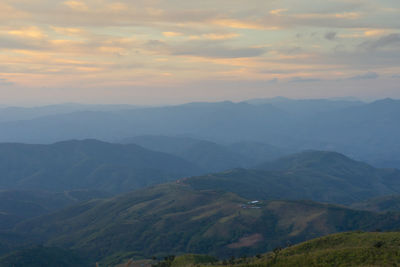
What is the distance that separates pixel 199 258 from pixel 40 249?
113 m

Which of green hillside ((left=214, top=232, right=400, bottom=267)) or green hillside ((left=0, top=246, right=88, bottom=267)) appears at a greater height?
green hillside ((left=214, top=232, right=400, bottom=267))

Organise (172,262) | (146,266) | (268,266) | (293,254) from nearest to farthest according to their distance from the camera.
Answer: (268,266)
(293,254)
(172,262)
(146,266)

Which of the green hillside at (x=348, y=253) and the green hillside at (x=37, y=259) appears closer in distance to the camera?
the green hillside at (x=348, y=253)

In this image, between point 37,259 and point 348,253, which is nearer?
point 348,253

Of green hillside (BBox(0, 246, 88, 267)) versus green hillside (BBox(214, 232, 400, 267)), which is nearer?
green hillside (BBox(214, 232, 400, 267))

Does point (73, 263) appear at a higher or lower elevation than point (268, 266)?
lower

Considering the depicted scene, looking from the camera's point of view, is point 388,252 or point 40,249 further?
point 40,249

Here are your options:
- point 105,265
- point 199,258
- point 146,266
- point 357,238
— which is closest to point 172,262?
point 199,258

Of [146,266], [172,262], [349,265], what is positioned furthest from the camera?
[146,266]

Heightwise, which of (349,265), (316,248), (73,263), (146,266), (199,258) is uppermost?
(349,265)

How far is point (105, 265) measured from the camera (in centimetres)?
18975

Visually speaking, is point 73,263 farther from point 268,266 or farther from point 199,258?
point 268,266

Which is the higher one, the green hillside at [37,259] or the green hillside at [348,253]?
the green hillside at [348,253]

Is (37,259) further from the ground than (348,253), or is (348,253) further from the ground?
(348,253)
